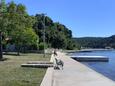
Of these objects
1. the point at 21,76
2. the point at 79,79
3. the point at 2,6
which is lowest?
the point at 79,79

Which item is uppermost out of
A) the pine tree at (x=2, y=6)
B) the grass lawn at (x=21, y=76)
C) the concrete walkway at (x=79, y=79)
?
the pine tree at (x=2, y=6)

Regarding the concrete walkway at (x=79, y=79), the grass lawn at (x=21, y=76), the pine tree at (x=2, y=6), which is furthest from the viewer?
the pine tree at (x=2, y=6)

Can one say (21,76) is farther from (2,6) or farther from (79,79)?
(2,6)

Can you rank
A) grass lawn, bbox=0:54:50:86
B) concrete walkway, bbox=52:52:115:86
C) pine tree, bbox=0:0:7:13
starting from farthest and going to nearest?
pine tree, bbox=0:0:7:13 → concrete walkway, bbox=52:52:115:86 → grass lawn, bbox=0:54:50:86

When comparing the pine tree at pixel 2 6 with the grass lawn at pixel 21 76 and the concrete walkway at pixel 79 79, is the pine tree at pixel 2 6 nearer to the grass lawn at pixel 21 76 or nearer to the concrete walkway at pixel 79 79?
the grass lawn at pixel 21 76

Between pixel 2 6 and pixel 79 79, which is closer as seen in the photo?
pixel 79 79

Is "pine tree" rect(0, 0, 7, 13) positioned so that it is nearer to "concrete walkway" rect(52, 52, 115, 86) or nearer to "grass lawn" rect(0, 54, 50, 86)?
"grass lawn" rect(0, 54, 50, 86)

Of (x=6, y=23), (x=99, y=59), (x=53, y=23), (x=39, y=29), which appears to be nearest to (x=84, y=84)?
(x=6, y=23)

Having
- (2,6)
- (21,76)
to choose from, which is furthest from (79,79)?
(2,6)

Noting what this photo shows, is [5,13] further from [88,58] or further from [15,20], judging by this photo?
[88,58]

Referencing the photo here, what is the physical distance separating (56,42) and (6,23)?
86617 mm

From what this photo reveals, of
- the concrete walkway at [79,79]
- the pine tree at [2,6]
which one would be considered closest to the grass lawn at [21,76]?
A: the concrete walkway at [79,79]

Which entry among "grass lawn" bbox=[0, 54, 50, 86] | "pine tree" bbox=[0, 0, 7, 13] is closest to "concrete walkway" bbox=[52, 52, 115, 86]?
"grass lawn" bbox=[0, 54, 50, 86]

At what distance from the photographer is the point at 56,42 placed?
131 m
